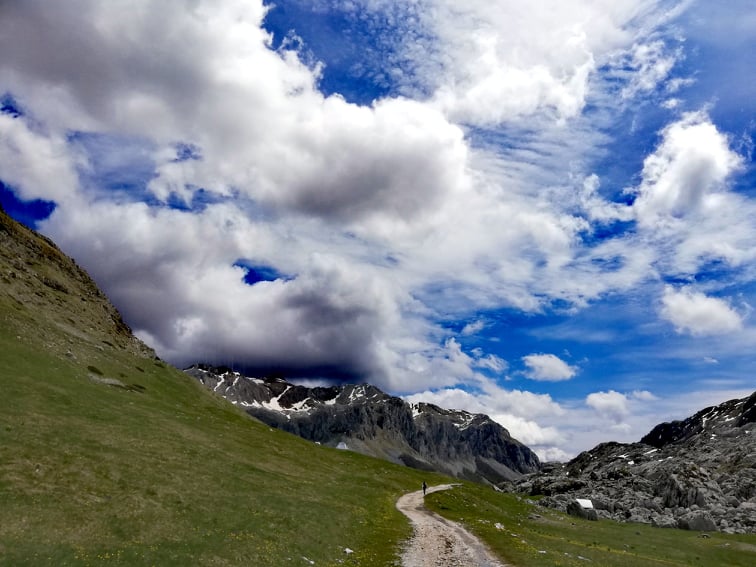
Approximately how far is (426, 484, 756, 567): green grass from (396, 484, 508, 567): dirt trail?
1809 mm

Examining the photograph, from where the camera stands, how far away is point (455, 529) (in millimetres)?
55500

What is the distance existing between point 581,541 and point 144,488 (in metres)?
53.8

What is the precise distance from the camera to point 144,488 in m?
40.5

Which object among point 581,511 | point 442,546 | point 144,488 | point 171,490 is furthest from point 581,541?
point 144,488

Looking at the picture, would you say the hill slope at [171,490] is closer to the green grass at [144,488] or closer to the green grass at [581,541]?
the green grass at [144,488]

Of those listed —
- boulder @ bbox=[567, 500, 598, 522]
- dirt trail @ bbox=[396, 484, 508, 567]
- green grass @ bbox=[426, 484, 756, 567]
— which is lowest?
dirt trail @ bbox=[396, 484, 508, 567]

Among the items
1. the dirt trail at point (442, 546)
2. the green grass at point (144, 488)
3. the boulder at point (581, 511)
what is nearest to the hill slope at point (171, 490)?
the green grass at point (144, 488)

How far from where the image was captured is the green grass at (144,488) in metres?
30.7

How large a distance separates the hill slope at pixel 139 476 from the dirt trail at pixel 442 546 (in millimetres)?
2199

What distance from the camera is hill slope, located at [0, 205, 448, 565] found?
3138cm

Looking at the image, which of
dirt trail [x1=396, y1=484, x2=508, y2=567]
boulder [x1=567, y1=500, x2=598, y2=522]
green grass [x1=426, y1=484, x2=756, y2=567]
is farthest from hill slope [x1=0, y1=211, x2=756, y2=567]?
boulder [x1=567, y1=500, x2=598, y2=522]

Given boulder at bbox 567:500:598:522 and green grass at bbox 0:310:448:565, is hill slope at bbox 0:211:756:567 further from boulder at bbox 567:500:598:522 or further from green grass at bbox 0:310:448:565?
boulder at bbox 567:500:598:522

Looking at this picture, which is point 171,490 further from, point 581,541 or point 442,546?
point 581,541

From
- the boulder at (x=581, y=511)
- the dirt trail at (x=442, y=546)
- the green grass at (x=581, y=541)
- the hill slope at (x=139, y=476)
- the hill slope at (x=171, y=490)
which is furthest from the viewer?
the boulder at (x=581, y=511)
